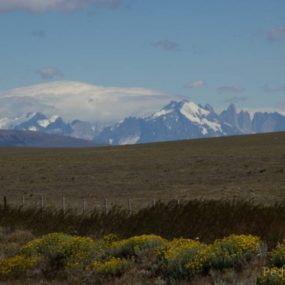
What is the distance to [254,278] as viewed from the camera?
12055mm

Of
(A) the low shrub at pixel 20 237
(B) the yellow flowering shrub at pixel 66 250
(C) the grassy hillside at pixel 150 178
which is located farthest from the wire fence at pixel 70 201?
(B) the yellow flowering shrub at pixel 66 250

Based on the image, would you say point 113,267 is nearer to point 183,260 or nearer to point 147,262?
point 147,262

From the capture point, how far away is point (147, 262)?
1531cm

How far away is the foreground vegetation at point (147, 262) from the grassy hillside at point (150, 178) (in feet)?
61.2

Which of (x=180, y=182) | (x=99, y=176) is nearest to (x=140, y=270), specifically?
(x=180, y=182)

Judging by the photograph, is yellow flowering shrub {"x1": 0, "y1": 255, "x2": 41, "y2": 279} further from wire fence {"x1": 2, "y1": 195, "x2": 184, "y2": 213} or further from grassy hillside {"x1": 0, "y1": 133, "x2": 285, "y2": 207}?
grassy hillside {"x1": 0, "y1": 133, "x2": 285, "y2": 207}

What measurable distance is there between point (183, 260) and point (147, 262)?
141cm

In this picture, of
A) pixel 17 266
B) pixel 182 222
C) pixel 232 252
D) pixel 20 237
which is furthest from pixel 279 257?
pixel 20 237

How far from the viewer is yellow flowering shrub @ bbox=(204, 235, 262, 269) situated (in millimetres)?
13703

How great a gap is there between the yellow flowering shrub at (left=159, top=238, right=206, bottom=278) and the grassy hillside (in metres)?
20.0

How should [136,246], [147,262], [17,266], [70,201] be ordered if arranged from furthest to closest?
[70,201] → [17,266] → [136,246] → [147,262]

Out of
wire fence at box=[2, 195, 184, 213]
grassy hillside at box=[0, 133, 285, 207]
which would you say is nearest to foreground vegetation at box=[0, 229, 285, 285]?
wire fence at box=[2, 195, 184, 213]

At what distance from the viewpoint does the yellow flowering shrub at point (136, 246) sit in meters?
15.8

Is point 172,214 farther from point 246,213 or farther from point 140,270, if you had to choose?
point 140,270
